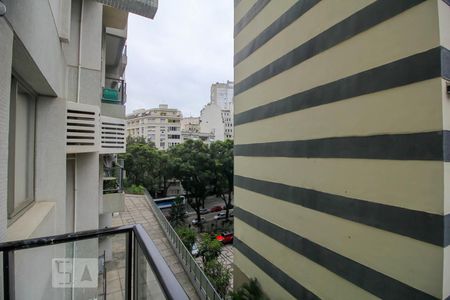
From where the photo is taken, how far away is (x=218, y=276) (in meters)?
8.80

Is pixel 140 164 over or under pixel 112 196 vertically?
over

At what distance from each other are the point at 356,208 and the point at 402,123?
94 centimetres

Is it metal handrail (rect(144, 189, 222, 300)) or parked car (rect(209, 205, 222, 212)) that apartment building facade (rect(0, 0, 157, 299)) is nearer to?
metal handrail (rect(144, 189, 222, 300))

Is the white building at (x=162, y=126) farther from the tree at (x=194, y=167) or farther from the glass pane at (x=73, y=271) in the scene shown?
the glass pane at (x=73, y=271)

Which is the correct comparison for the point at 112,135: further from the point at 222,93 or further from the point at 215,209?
the point at 222,93

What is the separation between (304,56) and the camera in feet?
10.7

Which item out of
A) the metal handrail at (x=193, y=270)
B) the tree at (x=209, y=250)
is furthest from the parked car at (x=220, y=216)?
the metal handrail at (x=193, y=270)

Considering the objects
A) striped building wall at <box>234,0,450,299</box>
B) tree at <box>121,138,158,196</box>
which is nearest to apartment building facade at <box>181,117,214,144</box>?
tree at <box>121,138,158,196</box>

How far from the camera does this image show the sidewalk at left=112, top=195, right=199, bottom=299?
6.89 m

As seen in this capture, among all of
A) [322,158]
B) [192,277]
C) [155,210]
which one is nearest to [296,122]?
[322,158]

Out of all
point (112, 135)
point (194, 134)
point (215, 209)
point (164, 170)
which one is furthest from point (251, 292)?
point (194, 134)

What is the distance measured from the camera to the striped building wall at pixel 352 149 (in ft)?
6.36

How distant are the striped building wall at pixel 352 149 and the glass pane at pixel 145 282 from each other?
2078 mm

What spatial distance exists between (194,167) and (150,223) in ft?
22.4
